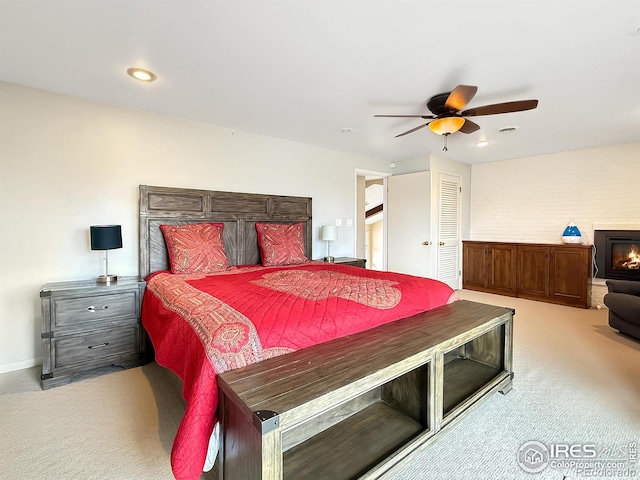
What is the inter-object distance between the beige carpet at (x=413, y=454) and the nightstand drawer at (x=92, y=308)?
0.48m

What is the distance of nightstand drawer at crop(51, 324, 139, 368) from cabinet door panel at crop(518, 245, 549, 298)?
542 centimetres

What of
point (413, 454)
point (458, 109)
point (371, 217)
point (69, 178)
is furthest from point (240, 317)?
point (371, 217)

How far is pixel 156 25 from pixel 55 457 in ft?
8.04

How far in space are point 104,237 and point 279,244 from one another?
1700 mm

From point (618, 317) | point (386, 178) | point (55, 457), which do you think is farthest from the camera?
point (386, 178)

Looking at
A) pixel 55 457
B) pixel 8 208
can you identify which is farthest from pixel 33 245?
pixel 55 457

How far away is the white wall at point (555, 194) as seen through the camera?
429 centimetres

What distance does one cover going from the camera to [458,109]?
2469mm

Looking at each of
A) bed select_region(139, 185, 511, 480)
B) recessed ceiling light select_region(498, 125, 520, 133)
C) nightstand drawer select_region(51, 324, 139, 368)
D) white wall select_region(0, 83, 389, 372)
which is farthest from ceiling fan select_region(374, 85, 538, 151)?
nightstand drawer select_region(51, 324, 139, 368)

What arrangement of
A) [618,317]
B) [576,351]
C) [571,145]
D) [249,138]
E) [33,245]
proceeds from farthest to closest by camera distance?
1. [571,145]
2. [249,138]
3. [618,317]
4. [576,351]
5. [33,245]

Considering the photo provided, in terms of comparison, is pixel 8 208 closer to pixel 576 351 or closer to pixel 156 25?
pixel 156 25

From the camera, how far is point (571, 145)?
4410 mm

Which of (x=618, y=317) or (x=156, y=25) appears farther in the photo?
(x=618, y=317)

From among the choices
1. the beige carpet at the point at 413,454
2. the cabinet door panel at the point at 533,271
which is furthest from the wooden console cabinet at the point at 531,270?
the beige carpet at the point at 413,454
